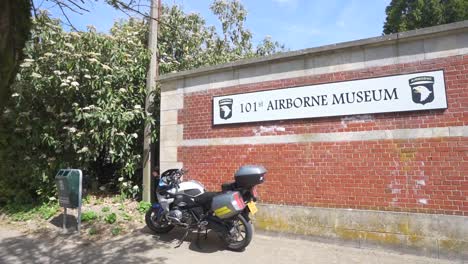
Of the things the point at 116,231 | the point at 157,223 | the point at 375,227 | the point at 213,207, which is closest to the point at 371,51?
the point at 375,227

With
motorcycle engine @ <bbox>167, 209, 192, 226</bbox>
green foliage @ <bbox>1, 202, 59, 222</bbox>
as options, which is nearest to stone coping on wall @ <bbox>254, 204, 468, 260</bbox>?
motorcycle engine @ <bbox>167, 209, 192, 226</bbox>

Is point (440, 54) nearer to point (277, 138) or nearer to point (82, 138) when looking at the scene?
point (277, 138)

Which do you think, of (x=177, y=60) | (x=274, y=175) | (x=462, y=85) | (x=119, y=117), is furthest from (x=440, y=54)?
(x=177, y=60)

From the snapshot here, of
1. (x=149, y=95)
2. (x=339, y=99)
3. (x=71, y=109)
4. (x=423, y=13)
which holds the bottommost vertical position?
(x=339, y=99)

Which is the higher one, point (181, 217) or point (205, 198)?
point (205, 198)

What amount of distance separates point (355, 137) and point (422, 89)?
1157 millimetres

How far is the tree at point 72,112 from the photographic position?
8.41 m

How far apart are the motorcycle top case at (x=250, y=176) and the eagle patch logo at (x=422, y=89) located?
246cm

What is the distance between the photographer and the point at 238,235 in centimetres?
589

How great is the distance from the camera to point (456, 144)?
518 cm

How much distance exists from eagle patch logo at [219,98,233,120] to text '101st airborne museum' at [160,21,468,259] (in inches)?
0.8

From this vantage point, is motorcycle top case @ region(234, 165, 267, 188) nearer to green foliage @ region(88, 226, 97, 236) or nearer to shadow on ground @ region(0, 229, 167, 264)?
shadow on ground @ region(0, 229, 167, 264)

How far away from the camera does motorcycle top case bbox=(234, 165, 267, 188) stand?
579 centimetres

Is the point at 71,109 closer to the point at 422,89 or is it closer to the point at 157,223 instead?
the point at 157,223
